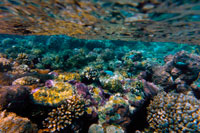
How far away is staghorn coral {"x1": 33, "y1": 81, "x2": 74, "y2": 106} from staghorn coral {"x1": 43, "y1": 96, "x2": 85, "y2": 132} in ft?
0.90

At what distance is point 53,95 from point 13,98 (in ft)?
4.56

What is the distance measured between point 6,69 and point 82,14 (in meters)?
7.13

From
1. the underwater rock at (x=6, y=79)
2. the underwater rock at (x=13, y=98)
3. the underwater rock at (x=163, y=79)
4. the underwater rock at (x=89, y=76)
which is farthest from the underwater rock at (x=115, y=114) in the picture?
the underwater rock at (x=163, y=79)

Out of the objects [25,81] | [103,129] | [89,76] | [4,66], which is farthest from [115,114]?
[4,66]

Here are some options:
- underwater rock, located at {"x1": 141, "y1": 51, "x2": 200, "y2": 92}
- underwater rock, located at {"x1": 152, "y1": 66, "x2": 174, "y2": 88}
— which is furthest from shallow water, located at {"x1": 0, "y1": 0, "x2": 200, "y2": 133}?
underwater rock, located at {"x1": 152, "y1": 66, "x2": 174, "y2": 88}

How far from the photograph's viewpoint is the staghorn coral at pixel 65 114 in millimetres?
3914

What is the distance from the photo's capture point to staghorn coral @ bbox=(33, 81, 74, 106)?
4195mm

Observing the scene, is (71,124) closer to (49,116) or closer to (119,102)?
(49,116)

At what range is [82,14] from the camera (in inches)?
256

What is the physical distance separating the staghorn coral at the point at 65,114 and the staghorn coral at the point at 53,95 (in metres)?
0.28

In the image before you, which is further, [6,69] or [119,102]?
[6,69]

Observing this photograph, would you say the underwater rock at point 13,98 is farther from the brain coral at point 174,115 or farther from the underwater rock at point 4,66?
the brain coral at point 174,115

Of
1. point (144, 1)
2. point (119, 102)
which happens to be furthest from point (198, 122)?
point (144, 1)

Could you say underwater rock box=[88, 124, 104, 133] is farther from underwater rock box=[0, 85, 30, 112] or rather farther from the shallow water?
underwater rock box=[0, 85, 30, 112]
